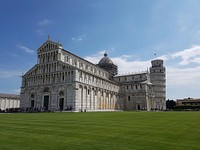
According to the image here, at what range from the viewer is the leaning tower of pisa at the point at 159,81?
9931cm

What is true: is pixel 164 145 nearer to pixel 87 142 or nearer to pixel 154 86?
pixel 87 142

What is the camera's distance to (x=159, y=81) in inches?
3971

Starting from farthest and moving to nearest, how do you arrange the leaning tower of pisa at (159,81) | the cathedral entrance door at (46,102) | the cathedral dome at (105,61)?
1. the leaning tower of pisa at (159,81)
2. the cathedral dome at (105,61)
3. the cathedral entrance door at (46,102)

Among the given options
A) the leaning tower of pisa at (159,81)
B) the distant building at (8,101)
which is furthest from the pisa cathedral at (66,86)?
the distant building at (8,101)

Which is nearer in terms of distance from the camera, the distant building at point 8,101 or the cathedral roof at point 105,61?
the distant building at point 8,101

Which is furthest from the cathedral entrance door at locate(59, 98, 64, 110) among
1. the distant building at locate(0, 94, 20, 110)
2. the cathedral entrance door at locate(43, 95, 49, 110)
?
the distant building at locate(0, 94, 20, 110)

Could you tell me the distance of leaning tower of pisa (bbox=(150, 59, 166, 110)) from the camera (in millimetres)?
99312

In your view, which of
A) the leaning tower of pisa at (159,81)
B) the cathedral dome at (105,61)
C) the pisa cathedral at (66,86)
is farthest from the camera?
the leaning tower of pisa at (159,81)

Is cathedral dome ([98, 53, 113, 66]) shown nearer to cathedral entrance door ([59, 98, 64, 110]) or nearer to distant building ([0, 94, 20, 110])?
cathedral entrance door ([59, 98, 64, 110])

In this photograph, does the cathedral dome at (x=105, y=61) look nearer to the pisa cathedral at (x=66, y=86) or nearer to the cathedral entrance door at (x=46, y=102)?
the pisa cathedral at (x=66, y=86)

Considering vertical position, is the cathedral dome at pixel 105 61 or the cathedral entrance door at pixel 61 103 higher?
the cathedral dome at pixel 105 61

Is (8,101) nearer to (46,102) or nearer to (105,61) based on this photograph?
(46,102)

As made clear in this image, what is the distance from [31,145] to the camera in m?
7.52

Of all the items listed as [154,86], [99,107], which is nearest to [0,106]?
[99,107]
